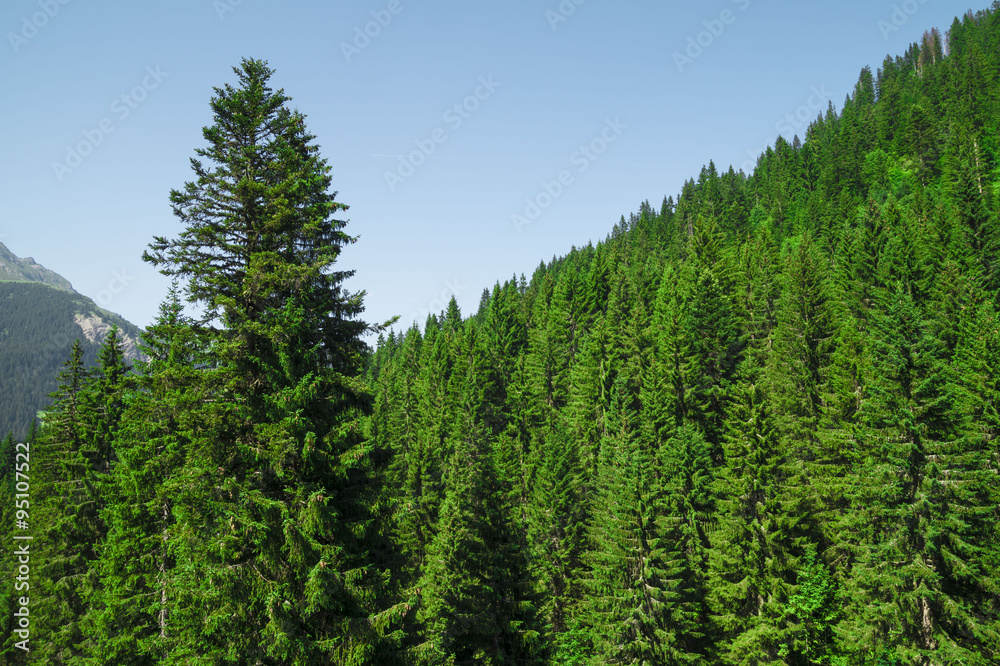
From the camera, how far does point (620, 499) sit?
94.7ft

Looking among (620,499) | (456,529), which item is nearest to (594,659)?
(620,499)

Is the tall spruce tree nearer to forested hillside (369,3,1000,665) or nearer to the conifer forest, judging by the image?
the conifer forest

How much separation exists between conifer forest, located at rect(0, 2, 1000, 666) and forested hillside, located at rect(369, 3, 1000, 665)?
0.17 metres

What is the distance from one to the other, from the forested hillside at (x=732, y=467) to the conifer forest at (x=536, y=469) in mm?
173

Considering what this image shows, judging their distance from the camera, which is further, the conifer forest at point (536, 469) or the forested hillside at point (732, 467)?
the forested hillside at point (732, 467)

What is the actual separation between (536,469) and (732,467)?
1537cm

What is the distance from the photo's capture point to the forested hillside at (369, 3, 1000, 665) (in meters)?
21.6

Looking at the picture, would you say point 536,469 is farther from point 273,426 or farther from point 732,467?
point 273,426

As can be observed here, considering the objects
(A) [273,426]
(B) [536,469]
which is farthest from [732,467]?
(A) [273,426]

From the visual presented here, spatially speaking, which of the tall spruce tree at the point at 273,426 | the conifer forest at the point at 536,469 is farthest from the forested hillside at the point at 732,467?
the tall spruce tree at the point at 273,426

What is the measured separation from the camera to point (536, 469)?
1599 inches

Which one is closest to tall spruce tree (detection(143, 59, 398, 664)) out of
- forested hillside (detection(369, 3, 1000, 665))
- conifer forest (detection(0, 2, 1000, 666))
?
conifer forest (detection(0, 2, 1000, 666))

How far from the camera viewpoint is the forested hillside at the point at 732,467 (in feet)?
70.8

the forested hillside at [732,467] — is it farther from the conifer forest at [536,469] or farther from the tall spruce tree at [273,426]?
the tall spruce tree at [273,426]
